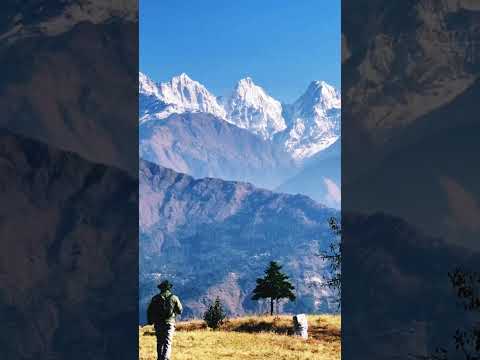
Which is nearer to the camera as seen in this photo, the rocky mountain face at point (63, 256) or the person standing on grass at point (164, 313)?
the rocky mountain face at point (63, 256)

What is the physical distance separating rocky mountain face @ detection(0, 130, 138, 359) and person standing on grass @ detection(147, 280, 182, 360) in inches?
43.7

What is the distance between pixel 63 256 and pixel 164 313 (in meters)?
2.06

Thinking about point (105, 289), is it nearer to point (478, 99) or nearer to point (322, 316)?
point (478, 99)

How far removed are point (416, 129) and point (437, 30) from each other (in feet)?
4.32

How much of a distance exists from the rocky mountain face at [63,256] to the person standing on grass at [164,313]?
1.11 meters

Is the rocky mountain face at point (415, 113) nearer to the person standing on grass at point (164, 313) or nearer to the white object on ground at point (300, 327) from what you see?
the person standing on grass at point (164, 313)

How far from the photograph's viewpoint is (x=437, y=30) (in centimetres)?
905

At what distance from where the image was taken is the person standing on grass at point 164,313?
1050 centimetres

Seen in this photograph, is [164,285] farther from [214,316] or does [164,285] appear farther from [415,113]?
[214,316]

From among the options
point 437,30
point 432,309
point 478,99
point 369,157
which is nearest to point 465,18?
point 437,30

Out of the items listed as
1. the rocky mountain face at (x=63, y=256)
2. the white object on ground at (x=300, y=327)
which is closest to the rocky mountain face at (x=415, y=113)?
the rocky mountain face at (x=63, y=256)

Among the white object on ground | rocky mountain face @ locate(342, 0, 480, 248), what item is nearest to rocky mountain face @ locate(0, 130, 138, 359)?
rocky mountain face @ locate(342, 0, 480, 248)

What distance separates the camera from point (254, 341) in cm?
1605

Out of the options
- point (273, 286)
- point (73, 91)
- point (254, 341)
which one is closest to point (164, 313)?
point (73, 91)
